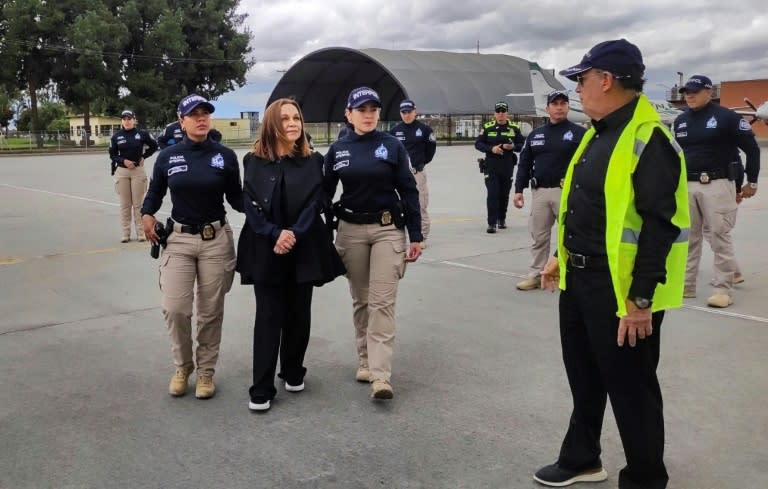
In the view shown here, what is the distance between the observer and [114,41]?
50.8 m

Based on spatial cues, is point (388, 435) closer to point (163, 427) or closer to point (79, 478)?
point (163, 427)

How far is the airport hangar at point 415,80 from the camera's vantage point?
47.5m

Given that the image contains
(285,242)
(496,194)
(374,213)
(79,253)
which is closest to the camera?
(285,242)

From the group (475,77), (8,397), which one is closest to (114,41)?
(475,77)

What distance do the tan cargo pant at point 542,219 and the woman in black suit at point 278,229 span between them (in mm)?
3383

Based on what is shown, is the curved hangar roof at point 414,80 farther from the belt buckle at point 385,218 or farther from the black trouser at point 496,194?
the belt buckle at point 385,218

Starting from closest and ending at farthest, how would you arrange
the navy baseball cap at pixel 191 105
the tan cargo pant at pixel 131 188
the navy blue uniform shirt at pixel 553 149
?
1. the navy baseball cap at pixel 191 105
2. the navy blue uniform shirt at pixel 553 149
3. the tan cargo pant at pixel 131 188

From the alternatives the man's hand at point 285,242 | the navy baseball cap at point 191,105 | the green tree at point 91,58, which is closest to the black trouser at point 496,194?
the navy baseball cap at point 191,105

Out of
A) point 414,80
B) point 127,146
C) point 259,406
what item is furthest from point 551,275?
point 414,80

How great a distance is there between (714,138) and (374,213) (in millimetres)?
3770

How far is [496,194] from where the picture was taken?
11.0 metres

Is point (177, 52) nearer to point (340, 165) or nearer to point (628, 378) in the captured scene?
point (340, 165)

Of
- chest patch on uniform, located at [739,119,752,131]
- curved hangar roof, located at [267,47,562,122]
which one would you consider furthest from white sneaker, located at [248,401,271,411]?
curved hangar roof, located at [267,47,562,122]

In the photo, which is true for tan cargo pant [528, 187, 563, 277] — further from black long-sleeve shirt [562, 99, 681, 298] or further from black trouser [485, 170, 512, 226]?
black long-sleeve shirt [562, 99, 681, 298]
